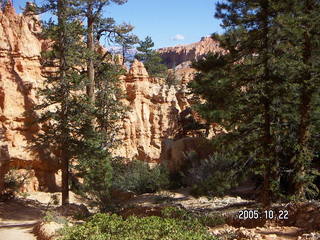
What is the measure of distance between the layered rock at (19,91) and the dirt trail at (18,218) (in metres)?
3.40

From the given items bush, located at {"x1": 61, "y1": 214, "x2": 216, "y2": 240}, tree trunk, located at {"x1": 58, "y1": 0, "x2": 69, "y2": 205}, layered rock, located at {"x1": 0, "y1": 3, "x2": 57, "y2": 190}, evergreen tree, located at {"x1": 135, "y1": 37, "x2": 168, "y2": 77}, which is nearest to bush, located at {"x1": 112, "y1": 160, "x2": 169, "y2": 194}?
layered rock, located at {"x1": 0, "y1": 3, "x2": 57, "y2": 190}

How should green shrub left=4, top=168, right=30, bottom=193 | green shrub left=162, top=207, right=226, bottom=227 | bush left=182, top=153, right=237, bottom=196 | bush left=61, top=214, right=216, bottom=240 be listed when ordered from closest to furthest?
bush left=61, top=214, right=216, bottom=240 < green shrub left=162, top=207, right=226, bottom=227 < bush left=182, top=153, right=237, bottom=196 < green shrub left=4, top=168, right=30, bottom=193

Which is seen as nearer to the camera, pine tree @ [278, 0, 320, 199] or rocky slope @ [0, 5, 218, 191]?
pine tree @ [278, 0, 320, 199]

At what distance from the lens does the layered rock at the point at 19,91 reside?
21844 mm

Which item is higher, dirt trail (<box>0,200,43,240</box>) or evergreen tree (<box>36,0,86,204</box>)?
evergreen tree (<box>36,0,86,204</box>)

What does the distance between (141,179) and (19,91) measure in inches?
324

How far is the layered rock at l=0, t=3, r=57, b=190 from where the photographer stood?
21844mm

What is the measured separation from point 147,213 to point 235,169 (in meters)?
3.10

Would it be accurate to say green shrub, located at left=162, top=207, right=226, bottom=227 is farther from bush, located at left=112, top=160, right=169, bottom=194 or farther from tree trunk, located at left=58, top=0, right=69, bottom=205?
bush, located at left=112, top=160, right=169, bottom=194

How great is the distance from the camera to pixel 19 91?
23172 millimetres

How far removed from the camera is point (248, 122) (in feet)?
38.1

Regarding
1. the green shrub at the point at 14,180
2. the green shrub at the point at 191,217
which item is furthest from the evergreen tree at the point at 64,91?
the green shrub at the point at 191,217

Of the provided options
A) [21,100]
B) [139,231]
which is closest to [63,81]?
[21,100]

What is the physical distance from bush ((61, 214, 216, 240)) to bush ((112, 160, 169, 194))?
38.8 feet
